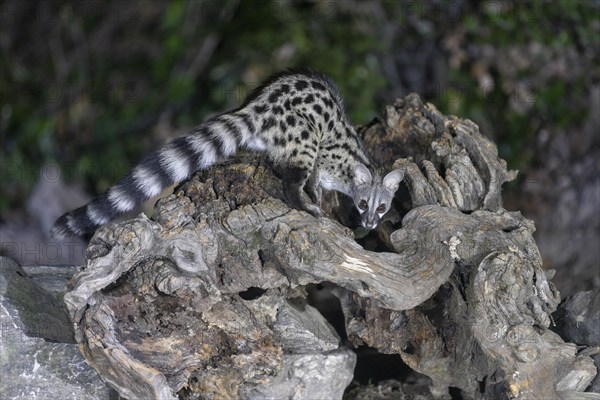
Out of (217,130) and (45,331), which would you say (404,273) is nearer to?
(217,130)

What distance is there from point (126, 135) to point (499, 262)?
5516mm

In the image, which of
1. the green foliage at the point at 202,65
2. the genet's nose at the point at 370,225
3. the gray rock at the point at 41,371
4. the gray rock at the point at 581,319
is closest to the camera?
the gray rock at the point at 41,371

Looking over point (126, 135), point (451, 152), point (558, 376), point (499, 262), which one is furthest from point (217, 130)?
point (126, 135)

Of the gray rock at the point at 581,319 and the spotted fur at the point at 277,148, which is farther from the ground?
the spotted fur at the point at 277,148

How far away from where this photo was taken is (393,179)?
174 inches

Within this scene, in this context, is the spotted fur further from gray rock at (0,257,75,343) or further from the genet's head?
gray rock at (0,257,75,343)

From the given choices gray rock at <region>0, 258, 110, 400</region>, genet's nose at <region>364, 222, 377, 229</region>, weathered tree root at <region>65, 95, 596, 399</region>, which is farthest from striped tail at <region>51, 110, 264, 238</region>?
genet's nose at <region>364, 222, 377, 229</region>

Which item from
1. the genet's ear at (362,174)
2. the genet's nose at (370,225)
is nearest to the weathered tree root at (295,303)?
the genet's nose at (370,225)

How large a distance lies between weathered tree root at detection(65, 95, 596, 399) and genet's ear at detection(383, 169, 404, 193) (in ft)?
1.30

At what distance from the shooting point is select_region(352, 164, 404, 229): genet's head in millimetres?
4469

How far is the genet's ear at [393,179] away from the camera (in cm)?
431

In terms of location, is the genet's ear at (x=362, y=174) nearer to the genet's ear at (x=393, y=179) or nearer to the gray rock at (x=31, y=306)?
the genet's ear at (x=393, y=179)

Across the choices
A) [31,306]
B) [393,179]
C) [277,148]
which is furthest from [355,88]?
[31,306]

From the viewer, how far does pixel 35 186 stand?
836cm
